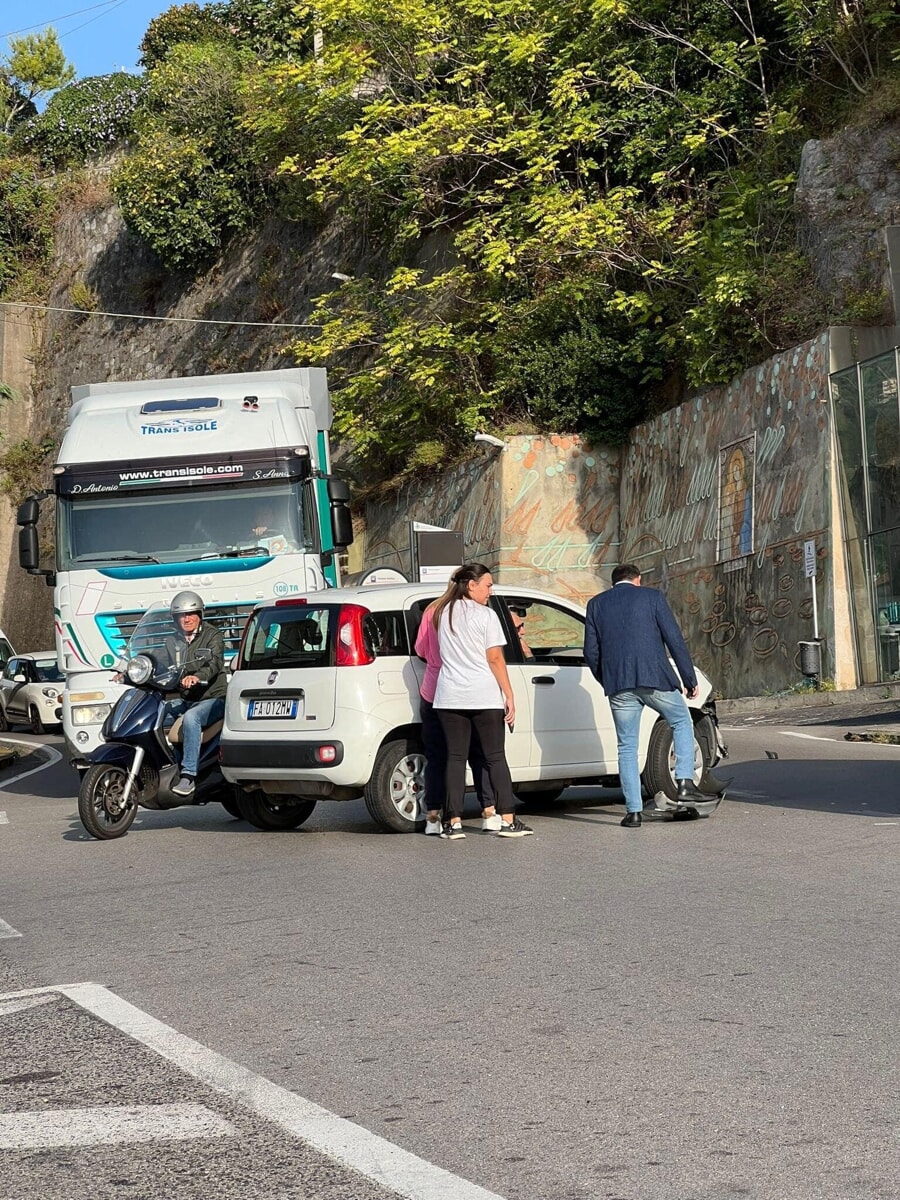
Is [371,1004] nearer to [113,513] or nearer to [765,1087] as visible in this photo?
[765,1087]

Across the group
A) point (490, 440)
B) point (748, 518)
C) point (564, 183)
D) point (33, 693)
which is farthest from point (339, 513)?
point (564, 183)

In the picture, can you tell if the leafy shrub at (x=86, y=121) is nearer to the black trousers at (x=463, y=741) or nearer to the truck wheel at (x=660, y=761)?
the truck wheel at (x=660, y=761)

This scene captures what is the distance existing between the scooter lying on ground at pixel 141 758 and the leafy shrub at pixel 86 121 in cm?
4533

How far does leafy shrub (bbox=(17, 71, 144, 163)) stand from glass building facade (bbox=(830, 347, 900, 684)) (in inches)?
1378

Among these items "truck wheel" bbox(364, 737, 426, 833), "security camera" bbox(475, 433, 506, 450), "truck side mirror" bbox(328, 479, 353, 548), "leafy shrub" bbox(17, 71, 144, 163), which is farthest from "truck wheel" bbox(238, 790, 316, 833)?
"leafy shrub" bbox(17, 71, 144, 163)

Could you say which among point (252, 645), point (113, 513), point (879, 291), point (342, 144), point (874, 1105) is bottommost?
point (874, 1105)

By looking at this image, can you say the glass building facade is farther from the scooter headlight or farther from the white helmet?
the scooter headlight

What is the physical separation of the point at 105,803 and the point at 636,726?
391 cm

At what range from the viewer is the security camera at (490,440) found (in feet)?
106

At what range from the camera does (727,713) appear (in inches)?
995

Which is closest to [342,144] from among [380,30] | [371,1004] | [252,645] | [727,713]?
[380,30]

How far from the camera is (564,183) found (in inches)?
1293

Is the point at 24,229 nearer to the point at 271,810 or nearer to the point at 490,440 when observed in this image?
the point at 490,440

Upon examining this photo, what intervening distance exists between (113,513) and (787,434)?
1466 centimetres
